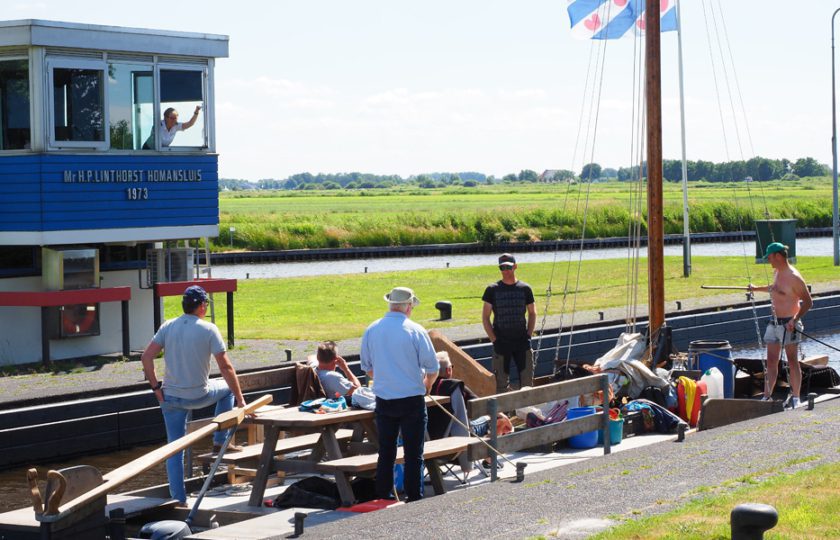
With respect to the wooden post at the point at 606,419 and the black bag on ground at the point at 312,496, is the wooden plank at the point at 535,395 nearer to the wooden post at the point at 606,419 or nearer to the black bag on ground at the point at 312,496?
the wooden post at the point at 606,419

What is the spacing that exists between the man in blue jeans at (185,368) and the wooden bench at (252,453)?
1.47ft

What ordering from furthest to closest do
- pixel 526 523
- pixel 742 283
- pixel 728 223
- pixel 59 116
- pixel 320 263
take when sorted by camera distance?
pixel 728 223
pixel 320 263
pixel 742 283
pixel 59 116
pixel 526 523

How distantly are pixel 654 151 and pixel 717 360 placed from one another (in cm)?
330

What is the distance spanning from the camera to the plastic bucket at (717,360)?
1568 centimetres

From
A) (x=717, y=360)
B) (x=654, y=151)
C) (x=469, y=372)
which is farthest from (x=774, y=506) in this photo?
(x=654, y=151)

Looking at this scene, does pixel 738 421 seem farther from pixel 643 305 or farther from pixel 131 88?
pixel 643 305

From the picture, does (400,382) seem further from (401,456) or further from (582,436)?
(582,436)

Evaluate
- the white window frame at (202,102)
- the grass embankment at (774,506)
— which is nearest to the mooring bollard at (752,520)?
the grass embankment at (774,506)

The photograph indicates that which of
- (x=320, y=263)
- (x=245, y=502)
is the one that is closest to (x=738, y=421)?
(x=245, y=502)

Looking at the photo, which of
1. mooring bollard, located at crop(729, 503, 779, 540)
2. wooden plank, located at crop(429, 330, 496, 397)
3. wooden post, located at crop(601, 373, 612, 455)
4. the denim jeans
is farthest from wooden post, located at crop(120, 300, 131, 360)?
mooring bollard, located at crop(729, 503, 779, 540)

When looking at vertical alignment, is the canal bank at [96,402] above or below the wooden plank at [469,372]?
below

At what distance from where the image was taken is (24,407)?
1565 cm

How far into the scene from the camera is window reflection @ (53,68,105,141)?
19172 mm

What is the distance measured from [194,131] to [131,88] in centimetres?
138
